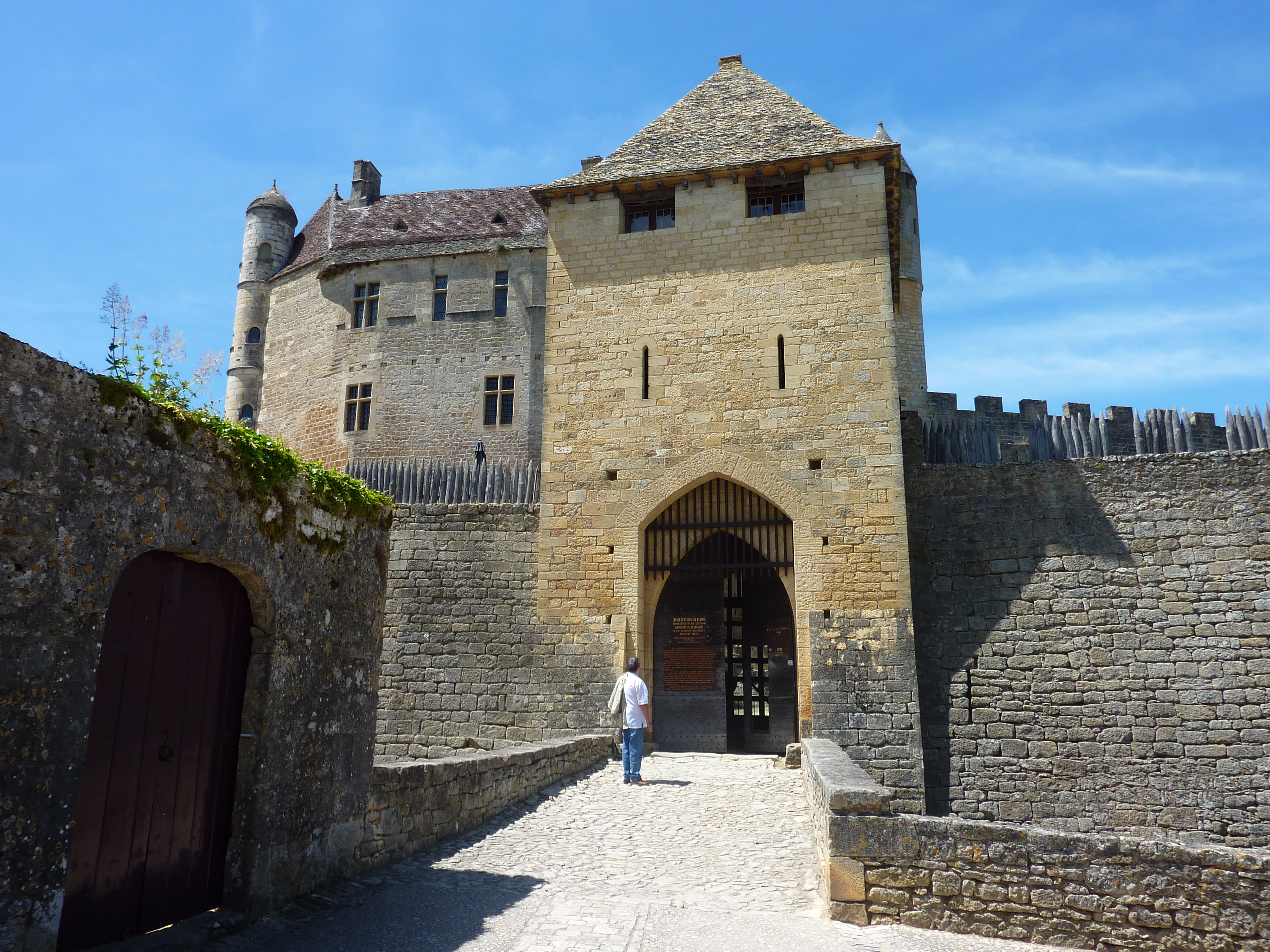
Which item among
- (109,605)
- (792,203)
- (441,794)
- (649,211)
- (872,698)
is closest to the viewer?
(109,605)

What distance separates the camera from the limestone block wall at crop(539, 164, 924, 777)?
38.0ft

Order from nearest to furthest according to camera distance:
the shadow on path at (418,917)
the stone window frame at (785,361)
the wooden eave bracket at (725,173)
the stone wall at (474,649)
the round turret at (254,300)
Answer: the shadow on path at (418,917), the stone wall at (474,649), the stone window frame at (785,361), the wooden eave bracket at (725,173), the round turret at (254,300)

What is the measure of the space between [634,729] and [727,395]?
16.9 feet

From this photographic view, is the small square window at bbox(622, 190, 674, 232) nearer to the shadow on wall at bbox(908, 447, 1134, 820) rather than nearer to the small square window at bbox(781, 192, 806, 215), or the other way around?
the small square window at bbox(781, 192, 806, 215)

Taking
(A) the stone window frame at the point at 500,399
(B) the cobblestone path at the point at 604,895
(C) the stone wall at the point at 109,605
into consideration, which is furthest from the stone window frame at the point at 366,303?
(C) the stone wall at the point at 109,605

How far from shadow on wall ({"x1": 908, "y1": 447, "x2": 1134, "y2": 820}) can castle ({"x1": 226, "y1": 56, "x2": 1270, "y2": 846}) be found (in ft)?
0.11

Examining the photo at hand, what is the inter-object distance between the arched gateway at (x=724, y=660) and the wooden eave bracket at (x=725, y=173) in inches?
209

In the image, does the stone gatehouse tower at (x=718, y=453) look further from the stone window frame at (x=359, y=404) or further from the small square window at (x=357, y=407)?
the small square window at (x=357, y=407)

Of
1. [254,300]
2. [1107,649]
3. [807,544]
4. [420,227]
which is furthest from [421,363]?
[1107,649]

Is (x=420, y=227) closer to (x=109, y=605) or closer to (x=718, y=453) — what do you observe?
(x=718, y=453)

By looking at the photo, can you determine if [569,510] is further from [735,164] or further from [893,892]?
[893,892]

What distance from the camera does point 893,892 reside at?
478cm

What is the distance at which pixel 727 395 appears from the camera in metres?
12.4

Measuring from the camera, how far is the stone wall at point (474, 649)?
38.9ft
